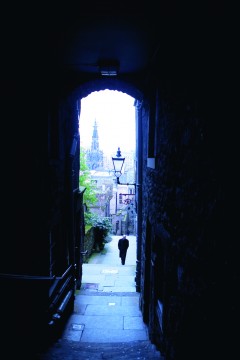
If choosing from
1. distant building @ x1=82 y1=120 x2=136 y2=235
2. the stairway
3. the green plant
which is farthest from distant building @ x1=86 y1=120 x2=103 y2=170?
the stairway

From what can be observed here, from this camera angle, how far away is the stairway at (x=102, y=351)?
15.2 ft

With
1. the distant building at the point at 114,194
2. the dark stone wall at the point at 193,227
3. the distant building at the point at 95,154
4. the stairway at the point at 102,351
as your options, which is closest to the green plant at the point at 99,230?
the distant building at the point at 114,194

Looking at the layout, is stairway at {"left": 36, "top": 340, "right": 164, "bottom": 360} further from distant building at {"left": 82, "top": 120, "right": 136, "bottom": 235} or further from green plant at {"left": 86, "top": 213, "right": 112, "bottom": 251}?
green plant at {"left": 86, "top": 213, "right": 112, "bottom": 251}

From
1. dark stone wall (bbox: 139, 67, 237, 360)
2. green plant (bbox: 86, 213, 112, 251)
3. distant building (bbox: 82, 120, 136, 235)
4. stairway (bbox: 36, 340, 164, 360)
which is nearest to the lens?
dark stone wall (bbox: 139, 67, 237, 360)

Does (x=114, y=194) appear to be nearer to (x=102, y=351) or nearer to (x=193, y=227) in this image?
(x=102, y=351)

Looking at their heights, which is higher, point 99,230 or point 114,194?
point 99,230

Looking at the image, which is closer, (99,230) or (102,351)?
(102,351)

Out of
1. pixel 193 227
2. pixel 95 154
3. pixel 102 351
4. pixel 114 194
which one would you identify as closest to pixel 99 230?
pixel 102 351

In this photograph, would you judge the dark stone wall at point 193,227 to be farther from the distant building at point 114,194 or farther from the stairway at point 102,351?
the distant building at point 114,194

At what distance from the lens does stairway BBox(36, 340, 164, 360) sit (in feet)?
15.2

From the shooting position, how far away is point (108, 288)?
32.8 feet

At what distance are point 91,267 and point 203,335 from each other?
11.2 m

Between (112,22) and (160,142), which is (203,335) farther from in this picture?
(112,22)

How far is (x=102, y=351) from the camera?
507cm
